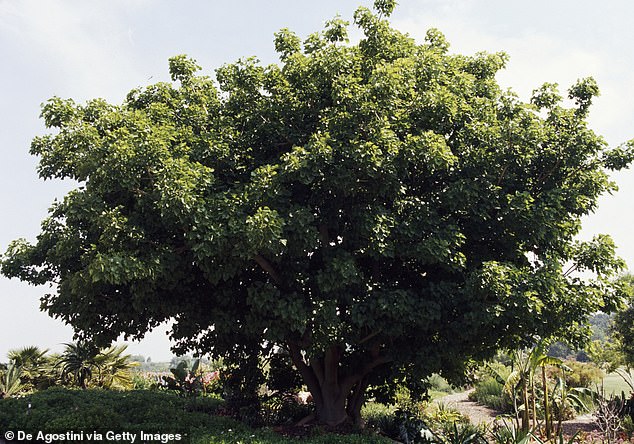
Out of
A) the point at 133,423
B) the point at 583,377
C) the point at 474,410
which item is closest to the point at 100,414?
the point at 133,423

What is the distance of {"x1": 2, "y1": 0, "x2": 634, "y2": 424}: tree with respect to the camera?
10.8 metres

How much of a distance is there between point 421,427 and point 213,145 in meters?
10.2

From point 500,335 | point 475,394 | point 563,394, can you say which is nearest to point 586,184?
point 500,335

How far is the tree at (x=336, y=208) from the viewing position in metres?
10.8

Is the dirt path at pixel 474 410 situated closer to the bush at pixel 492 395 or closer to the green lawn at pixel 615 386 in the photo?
the bush at pixel 492 395

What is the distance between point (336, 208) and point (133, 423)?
26.2 ft

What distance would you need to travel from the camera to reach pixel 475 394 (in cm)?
2862

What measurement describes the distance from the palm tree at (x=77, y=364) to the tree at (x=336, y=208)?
9.95m

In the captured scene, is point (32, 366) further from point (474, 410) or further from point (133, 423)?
point (474, 410)

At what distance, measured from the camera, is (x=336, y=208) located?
12469mm

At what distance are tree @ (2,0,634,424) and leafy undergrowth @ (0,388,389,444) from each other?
195 cm

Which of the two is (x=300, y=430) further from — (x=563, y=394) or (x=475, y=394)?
(x=475, y=394)

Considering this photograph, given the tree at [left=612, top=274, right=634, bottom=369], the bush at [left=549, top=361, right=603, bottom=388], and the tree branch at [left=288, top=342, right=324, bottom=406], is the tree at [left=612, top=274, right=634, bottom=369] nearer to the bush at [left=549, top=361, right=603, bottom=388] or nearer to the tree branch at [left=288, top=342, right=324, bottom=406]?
the bush at [left=549, top=361, right=603, bottom=388]

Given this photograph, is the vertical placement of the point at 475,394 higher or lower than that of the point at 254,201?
lower
